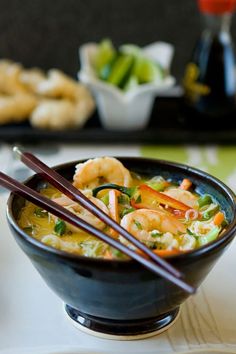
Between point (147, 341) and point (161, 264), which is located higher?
point (161, 264)

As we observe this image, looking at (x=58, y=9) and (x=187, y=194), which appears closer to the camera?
(x=187, y=194)

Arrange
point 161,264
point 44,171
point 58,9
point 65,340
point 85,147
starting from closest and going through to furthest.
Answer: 1. point 161,264
2. point 65,340
3. point 44,171
4. point 85,147
5. point 58,9

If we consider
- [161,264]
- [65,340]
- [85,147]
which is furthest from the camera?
[85,147]

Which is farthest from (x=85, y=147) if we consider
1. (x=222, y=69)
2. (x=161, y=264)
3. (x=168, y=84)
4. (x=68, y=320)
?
(x=161, y=264)

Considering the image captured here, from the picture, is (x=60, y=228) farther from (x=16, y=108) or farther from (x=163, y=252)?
(x=16, y=108)

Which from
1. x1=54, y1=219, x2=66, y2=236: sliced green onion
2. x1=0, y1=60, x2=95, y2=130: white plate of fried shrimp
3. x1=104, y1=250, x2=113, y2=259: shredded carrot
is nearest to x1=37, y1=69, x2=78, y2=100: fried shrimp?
x1=0, y1=60, x2=95, y2=130: white plate of fried shrimp

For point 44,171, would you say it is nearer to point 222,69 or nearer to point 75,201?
point 75,201

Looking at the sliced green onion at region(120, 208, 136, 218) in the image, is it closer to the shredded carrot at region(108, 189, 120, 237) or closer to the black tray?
the shredded carrot at region(108, 189, 120, 237)

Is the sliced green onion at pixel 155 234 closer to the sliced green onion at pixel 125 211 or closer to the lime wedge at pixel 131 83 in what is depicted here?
the sliced green onion at pixel 125 211
